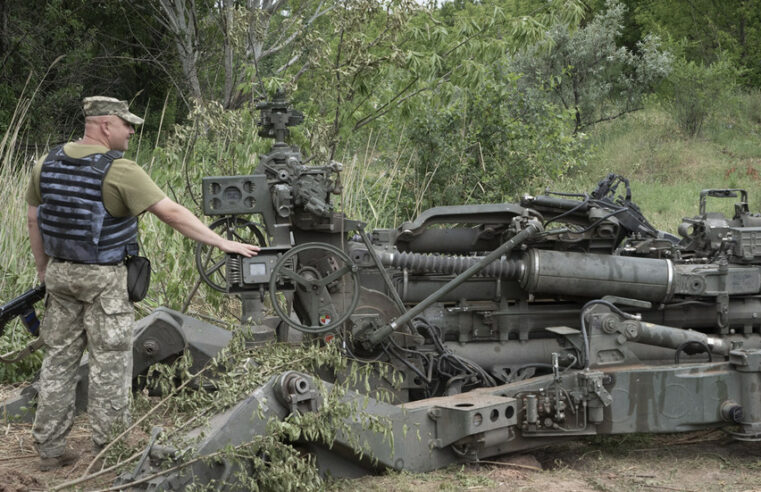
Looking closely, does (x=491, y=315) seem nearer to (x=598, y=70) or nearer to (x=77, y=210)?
(x=77, y=210)

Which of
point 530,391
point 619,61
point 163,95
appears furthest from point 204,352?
point 619,61

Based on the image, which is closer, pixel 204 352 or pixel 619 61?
pixel 204 352

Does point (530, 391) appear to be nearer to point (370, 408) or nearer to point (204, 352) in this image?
point (370, 408)

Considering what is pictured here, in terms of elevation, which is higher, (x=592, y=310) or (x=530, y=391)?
(x=592, y=310)

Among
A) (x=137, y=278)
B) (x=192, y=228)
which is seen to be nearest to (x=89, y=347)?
(x=137, y=278)

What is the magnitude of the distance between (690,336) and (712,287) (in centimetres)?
41

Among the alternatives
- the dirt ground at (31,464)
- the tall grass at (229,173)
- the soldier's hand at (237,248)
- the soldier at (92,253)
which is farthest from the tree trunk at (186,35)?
the soldier's hand at (237,248)

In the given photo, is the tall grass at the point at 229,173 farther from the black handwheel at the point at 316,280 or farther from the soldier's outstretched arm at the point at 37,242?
the soldier's outstretched arm at the point at 37,242

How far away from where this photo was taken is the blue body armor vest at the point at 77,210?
536 centimetres

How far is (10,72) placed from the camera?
51.7ft

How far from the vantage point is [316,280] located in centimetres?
560

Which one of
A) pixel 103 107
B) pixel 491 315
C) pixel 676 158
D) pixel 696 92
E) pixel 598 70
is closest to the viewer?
pixel 103 107

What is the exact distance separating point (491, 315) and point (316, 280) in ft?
4.27

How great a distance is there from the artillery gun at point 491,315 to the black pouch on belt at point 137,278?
0.34 meters
